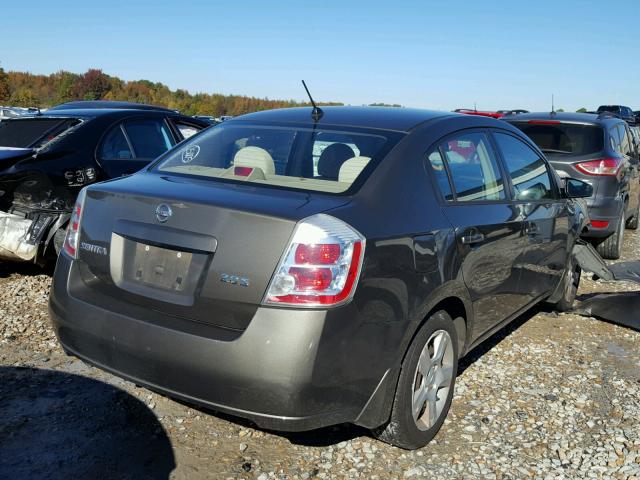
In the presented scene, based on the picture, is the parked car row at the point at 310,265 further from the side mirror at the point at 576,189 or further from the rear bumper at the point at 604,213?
the rear bumper at the point at 604,213

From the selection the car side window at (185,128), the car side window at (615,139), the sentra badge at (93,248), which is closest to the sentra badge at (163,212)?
the sentra badge at (93,248)

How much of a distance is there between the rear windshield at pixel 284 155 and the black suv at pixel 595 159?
4.43 meters

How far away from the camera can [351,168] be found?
3105 mm

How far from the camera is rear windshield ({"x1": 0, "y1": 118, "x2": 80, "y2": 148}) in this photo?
19.2ft

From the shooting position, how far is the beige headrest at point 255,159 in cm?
334

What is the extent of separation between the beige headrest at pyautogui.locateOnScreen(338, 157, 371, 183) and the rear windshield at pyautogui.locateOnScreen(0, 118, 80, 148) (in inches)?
146

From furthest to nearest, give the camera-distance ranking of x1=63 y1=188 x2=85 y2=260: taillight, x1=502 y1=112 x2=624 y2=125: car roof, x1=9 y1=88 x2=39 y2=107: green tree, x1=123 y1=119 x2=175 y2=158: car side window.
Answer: x1=9 y1=88 x2=39 y2=107: green tree < x1=502 y1=112 x2=624 y2=125: car roof < x1=123 y1=119 x2=175 y2=158: car side window < x1=63 y1=188 x2=85 y2=260: taillight

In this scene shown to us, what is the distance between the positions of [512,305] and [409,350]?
4.93ft

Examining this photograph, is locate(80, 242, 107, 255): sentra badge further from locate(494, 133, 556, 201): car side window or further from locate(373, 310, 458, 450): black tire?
locate(494, 133, 556, 201): car side window

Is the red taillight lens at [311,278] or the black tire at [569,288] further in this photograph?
the black tire at [569,288]

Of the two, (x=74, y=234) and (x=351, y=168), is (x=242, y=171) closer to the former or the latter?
(x=351, y=168)

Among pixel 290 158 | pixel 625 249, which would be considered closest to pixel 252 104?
pixel 625 249

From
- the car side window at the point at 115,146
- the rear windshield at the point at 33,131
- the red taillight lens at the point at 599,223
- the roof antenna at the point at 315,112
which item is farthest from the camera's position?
the red taillight lens at the point at 599,223

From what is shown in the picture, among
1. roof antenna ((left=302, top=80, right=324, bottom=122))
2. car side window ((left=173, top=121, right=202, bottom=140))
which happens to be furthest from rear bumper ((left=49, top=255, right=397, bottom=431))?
car side window ((left=173, top=121, right=202, bottom=140))
